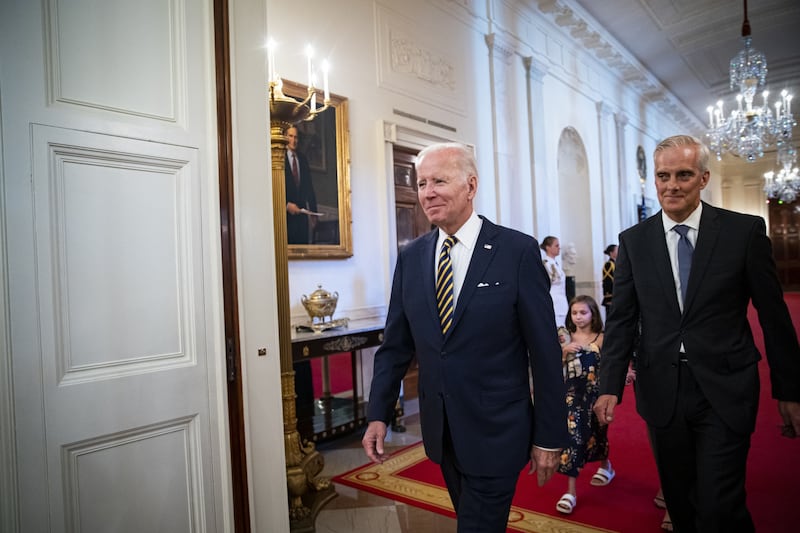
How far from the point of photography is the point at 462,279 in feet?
6.08

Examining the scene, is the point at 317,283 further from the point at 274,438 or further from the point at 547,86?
the point at 547,86

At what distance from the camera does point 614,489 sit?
3391 millimetres

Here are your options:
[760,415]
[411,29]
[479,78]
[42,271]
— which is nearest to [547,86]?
[479,78]

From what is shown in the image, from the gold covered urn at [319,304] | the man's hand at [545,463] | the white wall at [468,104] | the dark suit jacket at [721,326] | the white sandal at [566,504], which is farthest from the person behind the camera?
the white wall at [468,104]

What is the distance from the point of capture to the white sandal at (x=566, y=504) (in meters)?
3.06

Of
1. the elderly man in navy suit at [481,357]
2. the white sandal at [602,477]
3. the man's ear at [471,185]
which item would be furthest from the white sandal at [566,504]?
the man's ear at [471,185]

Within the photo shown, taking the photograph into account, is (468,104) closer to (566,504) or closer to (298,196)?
(298,196)

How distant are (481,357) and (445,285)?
268 millimetres

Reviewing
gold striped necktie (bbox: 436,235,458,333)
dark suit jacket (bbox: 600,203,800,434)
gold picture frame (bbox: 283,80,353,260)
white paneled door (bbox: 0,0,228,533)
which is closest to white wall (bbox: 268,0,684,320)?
gold picture frame (bbox: 283,80,353,260)

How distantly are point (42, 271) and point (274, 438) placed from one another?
1.10 meters

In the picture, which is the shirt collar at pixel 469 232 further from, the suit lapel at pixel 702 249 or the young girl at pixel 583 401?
the young girl at pixel 583 401

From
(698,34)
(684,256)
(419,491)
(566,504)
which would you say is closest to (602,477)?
(566,504)

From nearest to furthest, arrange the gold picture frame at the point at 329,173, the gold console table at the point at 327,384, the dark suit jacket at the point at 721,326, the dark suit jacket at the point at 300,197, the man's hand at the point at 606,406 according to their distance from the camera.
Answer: the dark suit jacket at the point at 721,326
the man's hand at the point at 606,406
the gold console table at the point at 327,384
the dark suit jacket at the point at 300,197
the gold picture frame at the point at 329,173

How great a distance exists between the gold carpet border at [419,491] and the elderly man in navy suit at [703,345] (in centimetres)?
93
